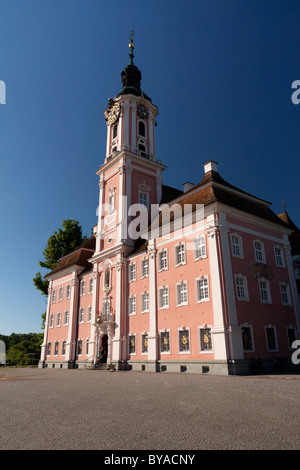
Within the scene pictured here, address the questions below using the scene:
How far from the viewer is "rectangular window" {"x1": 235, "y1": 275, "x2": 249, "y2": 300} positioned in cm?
2272

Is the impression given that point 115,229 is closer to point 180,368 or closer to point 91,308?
point 91,308

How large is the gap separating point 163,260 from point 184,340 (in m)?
6.80

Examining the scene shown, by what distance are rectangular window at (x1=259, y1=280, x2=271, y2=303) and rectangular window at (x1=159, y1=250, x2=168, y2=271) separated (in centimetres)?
743

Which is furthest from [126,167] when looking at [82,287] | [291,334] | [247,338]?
[291,334]

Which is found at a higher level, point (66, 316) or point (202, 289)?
point (66, 316)

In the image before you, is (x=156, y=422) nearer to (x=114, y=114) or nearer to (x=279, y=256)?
(x=279, y=256)

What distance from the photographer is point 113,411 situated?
8758 mm

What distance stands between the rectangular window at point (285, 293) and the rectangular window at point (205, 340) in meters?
7.38

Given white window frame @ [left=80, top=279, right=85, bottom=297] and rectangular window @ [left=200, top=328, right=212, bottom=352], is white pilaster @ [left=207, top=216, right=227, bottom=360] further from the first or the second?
white window frame @ [left=80, top=279, right=85, bottom=297]

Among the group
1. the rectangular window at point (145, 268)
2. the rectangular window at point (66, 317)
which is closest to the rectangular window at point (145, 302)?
the rectangular window at point (145, 268)

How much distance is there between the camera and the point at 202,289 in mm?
23391

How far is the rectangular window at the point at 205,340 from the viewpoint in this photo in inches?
856

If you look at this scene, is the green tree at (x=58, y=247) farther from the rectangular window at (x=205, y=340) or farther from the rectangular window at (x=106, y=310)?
the rectangular window at (x=205, y=340)
